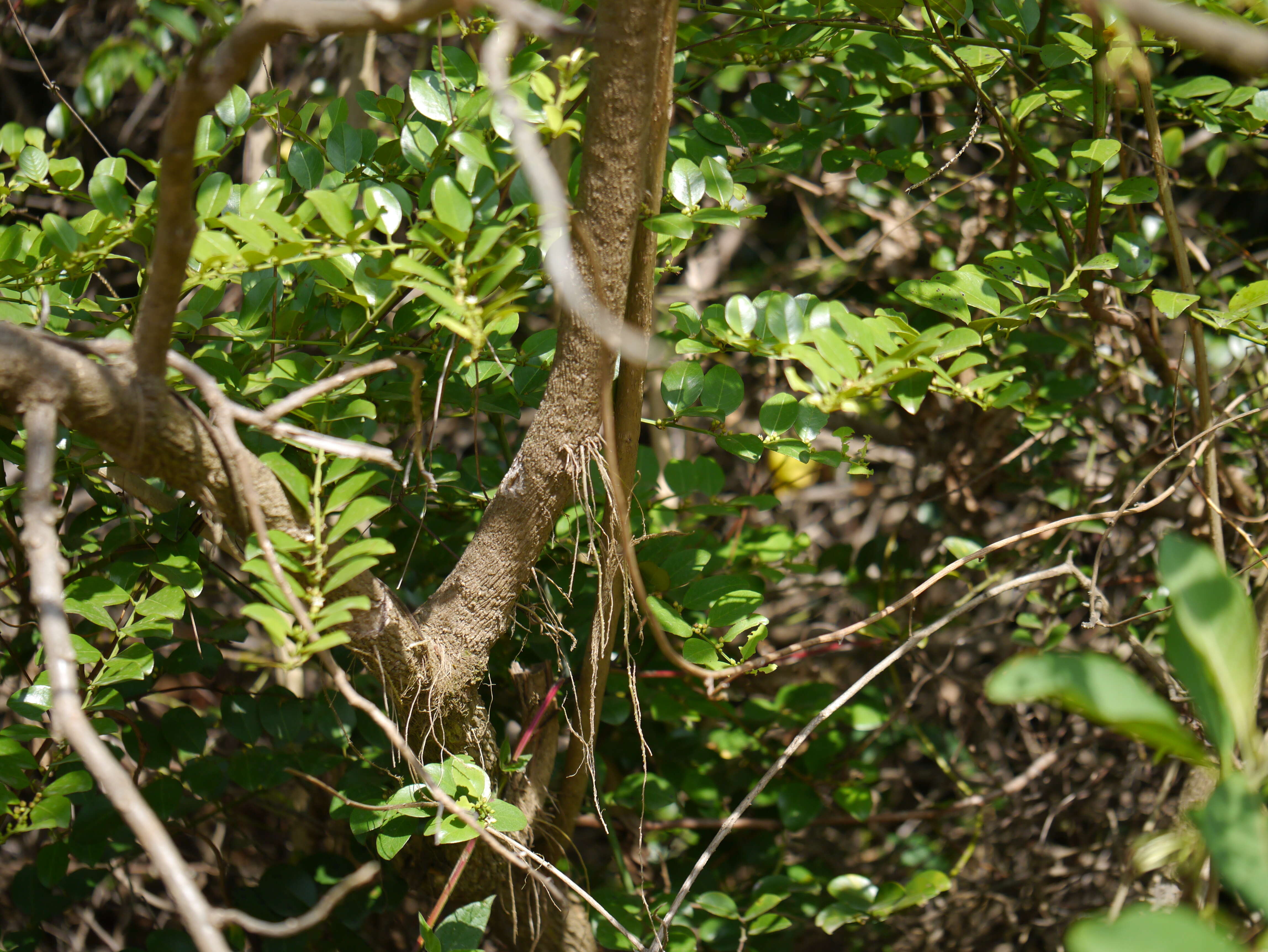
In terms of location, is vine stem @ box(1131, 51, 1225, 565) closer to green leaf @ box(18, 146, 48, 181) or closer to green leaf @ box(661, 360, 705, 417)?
green leaf @ box(661, 360, 705, 417)

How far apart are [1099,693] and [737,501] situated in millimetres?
658

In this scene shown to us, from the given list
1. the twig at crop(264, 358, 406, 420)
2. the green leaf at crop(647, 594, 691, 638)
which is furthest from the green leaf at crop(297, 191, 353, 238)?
the green leaf at crop(647, 594, 691, 638)

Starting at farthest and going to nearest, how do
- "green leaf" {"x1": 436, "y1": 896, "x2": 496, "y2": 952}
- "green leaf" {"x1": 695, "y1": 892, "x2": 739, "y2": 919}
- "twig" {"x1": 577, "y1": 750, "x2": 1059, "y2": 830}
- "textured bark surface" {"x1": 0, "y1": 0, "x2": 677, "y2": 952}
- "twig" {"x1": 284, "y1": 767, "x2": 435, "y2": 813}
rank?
1. "twig" {"x1": 577, "y1": 750, "x2": 1059, "y2": 830}
2. "green leaf" {"x1": 695, "y1": 892, "x2": 739, "y2": 919}
3. "green leaf" {"x1": 436, "y1": 896, "x2": 496, "y2": 952}
4. "twig" {"x1": 284, "y1": 767, "x2": 435, "y2": 813}
5. "textured bark surface" {"x1": 0, "y1": 0, "x2": 677, "y2": 952}

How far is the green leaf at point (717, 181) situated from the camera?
3.00ft

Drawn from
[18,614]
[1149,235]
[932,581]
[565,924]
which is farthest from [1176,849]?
[18,614]

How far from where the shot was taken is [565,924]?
1.08 metres

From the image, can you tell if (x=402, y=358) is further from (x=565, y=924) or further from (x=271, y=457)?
(x=565, y=924)

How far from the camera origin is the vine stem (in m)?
0.97

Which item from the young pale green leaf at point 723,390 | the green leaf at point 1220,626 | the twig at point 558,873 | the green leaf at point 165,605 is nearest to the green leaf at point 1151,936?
the green leaf at point 1220,626

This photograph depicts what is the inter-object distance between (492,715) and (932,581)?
631mm

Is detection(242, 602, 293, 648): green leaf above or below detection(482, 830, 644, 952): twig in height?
above

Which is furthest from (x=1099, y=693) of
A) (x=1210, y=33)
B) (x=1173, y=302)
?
(x=1173, y=302)

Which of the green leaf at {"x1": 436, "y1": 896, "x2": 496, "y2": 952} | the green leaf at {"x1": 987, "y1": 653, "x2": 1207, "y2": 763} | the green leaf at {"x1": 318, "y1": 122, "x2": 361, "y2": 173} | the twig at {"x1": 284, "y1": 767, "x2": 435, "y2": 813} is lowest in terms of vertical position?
the green leaf at {"x1": 436, "y1": 896, "x2": 496, "y2": 952}

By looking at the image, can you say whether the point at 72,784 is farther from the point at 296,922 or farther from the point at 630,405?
the point at 630,405
